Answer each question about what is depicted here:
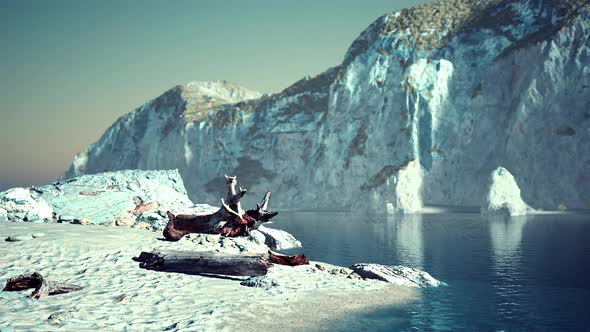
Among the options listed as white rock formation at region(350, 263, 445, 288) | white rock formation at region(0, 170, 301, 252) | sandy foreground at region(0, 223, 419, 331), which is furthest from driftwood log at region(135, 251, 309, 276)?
white rock formation at region(350, 263, 445, 288)

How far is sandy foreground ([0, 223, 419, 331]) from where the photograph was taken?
12.8 meters

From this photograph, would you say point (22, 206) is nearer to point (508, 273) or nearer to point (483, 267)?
point (483, 267)

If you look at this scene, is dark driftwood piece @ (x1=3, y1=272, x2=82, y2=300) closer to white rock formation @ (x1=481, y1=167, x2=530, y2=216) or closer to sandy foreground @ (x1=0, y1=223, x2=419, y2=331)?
sandy foreground @ (x1=0, y1=223, x2=419, y2=331)

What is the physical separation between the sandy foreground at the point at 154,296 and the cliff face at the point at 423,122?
7139 centimetres

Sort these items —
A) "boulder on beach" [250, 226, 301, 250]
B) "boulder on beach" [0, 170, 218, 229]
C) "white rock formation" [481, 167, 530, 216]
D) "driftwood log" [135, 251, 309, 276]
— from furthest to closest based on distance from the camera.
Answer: "white rock formation" [481, 167, 530, 216] < "boulder on beach" [250, 226, 301, 250] < "boulder on beach" [0, 170, 218, 229] < "driftwood log" [135, 251, 309, 276]

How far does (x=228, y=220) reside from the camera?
25.0m

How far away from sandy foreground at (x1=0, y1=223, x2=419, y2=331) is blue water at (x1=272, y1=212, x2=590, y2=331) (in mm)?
1483

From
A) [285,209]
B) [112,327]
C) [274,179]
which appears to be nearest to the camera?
[112,327]

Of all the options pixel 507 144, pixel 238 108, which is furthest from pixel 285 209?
pixel 507 144

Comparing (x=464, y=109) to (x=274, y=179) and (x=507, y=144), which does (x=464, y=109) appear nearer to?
(x=507, y=144)

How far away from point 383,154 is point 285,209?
2359 cm

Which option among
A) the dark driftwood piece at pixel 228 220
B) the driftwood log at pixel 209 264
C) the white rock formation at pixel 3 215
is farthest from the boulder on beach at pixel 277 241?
the driftwood log at pixel 209 264

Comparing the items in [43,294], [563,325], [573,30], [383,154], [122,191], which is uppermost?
[573,30]

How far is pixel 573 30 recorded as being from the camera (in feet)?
279
